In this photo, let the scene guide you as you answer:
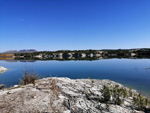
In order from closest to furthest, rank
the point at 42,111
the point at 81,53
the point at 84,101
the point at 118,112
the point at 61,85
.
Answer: the point at 42,111
the point at 118,112
the point at 84,101
the point at 61,85
the point at 81,53

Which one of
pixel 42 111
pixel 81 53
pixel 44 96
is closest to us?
pixel 42 111

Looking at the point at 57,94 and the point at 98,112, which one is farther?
the point at 57,94

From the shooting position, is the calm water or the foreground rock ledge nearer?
the foreground rock ledge

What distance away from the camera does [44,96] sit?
5723 mm

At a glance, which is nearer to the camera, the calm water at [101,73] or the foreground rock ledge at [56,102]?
the foreground rock ledge at [56,102]

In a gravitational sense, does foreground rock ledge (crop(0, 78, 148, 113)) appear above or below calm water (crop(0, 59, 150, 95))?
above

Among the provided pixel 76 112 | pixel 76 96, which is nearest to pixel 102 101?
pixel 76 96

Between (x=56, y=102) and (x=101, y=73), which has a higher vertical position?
(x=56, y=102)

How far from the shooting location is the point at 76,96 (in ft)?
18.9

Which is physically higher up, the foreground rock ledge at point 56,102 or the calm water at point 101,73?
the foreground rock ledge at point 56,102

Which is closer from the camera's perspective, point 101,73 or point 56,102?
point 56,102

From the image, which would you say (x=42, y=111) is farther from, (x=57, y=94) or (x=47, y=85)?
(x=47, y=85)

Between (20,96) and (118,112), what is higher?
(20,96)

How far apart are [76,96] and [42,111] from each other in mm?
1836
